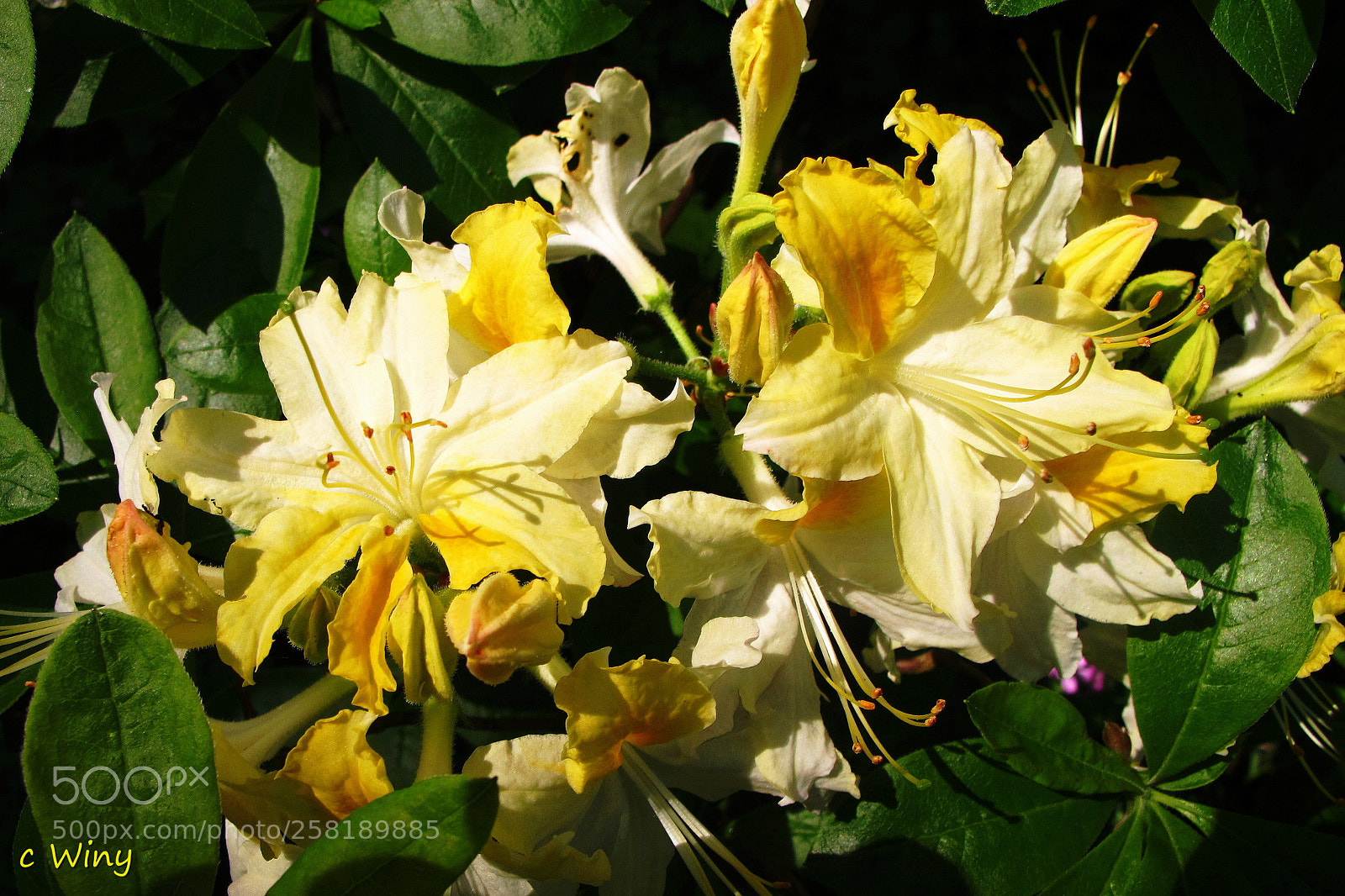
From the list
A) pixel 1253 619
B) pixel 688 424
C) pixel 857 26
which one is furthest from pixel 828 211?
pixel 857 26

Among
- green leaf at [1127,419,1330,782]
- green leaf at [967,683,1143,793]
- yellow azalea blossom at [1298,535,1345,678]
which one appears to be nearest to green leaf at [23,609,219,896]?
green leaf at [967,683,1143,793]

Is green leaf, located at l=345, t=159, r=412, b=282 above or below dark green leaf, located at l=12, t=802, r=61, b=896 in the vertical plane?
above

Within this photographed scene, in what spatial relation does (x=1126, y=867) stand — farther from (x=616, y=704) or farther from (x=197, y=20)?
(x=197, y=20)

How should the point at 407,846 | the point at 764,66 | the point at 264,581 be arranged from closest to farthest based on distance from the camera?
the point at 407,846 < the point at 264,581 < the point at 764,66

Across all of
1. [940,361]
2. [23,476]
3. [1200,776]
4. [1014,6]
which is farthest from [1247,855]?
[23,476]

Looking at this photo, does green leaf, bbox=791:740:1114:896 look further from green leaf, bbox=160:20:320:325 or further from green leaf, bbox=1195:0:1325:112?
green leaf, bbox=160:20:320:325

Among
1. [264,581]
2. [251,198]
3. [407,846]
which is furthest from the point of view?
[251,198]

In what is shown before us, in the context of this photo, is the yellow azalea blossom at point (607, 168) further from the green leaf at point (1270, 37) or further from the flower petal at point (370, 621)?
the green leaf at point (1270, 37)
